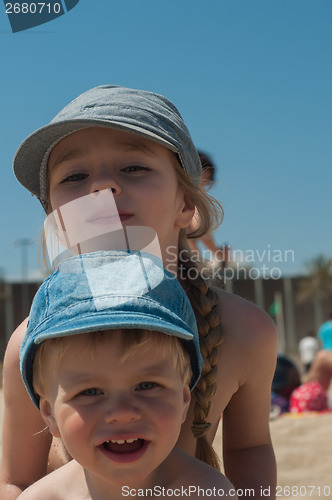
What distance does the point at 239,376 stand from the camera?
6.67 ft

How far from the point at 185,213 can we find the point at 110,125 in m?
0.41

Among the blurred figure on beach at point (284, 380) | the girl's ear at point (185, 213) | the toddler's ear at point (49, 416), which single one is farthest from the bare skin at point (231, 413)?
the blurred figure on beach at point (284, 380)

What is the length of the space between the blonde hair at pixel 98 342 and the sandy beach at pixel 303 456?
1.87 m

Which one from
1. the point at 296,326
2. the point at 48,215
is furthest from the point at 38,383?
the point at 296,326

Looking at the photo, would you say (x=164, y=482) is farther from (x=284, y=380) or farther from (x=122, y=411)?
→ (x=284, y=380)

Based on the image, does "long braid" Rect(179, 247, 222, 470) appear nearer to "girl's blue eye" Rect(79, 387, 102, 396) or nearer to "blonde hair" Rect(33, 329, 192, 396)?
"blonde hair" Rect(33, 329, 192, 396)

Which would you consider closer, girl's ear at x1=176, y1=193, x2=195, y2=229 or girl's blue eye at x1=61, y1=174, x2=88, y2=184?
girl's blue eye at x1=61, y1=174, x2=88, y2=184

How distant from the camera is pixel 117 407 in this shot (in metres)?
1.35

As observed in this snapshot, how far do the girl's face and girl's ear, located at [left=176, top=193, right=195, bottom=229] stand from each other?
0.20 feet

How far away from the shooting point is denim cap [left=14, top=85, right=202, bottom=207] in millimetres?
1809

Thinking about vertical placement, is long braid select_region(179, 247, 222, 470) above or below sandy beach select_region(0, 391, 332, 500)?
above

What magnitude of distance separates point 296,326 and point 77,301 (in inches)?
1066

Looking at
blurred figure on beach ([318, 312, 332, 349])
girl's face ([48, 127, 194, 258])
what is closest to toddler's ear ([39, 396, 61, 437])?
girl's face ([48, 127, 194, 258])

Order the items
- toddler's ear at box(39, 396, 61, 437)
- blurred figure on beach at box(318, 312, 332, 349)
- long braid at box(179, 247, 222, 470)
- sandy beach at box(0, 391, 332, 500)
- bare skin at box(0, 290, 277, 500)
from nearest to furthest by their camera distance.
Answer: toddler's ear at box(39, 396, 61, 437)
long braid at box(179, 247, 222, 470)
bare skin at box(0, 290, 277, 500)
sandy beach at box(0, 391, 332, 500)
blurred figure on beach at box(318, 312, 332, 349)
